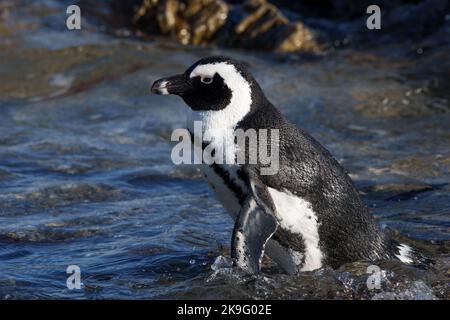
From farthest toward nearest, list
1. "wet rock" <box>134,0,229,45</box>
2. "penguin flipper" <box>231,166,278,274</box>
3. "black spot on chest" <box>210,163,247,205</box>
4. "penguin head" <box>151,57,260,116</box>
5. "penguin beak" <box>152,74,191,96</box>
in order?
"wet rock" <box>134,0,229,45</box> < "penguin beak" <box>152,74,191,96</box> < "penguin head" <box>151,57,260,116</box> < "black spot on chest" <box>210,163,247,205</box> < "penguin flipper" <box>231,166,278,274</box>

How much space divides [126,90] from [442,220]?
4.04 metres

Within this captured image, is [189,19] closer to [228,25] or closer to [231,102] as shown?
[228,25]

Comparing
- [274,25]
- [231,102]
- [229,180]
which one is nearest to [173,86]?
[231,102]

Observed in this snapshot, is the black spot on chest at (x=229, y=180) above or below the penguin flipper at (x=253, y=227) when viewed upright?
above

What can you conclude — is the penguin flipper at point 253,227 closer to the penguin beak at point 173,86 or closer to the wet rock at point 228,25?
the penguin beak at point 173,86

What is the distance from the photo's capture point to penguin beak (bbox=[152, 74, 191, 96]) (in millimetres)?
4656

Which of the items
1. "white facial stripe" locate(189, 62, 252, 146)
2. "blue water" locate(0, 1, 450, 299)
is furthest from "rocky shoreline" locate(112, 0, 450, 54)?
"white facial stripe" locate(189, 62, 252, 146)

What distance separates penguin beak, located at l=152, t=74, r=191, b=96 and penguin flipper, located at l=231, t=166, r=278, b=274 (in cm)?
55

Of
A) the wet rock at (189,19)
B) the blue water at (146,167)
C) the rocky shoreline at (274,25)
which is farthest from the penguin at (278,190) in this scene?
the wet rock at (189,19)

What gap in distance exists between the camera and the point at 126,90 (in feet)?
29.6

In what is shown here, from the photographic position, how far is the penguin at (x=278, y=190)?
4387mm

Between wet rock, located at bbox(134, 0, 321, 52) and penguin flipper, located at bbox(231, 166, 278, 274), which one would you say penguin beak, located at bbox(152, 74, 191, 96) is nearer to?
penguin flipper, located at bbox(231, 166, 278, 274)
